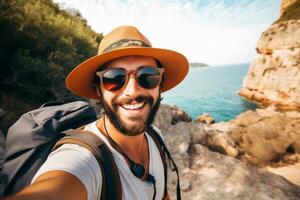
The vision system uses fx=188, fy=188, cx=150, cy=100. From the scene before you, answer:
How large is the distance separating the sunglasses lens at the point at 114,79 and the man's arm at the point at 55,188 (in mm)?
846

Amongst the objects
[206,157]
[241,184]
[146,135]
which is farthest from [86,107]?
[206,157]

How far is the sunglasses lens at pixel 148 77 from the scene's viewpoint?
1.76 metres

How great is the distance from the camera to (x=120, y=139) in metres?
1.73

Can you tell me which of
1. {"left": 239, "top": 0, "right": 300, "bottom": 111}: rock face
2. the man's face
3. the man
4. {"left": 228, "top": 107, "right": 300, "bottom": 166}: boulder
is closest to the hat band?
the man

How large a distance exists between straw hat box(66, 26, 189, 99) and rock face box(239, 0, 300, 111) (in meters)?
28.8

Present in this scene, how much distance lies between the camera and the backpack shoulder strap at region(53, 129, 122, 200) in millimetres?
1201

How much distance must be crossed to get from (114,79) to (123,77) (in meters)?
0.08

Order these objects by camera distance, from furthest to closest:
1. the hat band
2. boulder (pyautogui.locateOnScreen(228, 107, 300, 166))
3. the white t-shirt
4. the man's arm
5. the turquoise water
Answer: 1. the turquoise water
2. boulder (pyautogui.locateOnScreen(228, 107, 300, 166))
3. the hat band
4. the white t-shirt
5. the man's arm

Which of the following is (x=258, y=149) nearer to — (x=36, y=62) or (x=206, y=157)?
(x=206, y=157)

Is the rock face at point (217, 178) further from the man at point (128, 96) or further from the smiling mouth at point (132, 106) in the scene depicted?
the smiling mouth at point (132, 106)

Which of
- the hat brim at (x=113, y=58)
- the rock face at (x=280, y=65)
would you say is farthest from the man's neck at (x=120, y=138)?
the rock face at (x=280, y=65)

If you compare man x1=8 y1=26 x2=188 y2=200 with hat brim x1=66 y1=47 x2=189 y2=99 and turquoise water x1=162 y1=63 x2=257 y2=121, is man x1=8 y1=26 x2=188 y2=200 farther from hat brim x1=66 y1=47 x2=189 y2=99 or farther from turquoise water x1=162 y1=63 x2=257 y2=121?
turquoise water x1=162 y1=63 x2=257 y2=121

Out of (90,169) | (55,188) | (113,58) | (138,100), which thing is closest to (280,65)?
(138,100)

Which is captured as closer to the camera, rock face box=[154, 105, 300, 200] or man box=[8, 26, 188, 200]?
man box=[8, 26, 188, 200]
